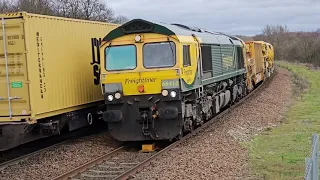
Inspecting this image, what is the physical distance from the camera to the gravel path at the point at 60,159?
9.84m

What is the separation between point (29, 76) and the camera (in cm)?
1042

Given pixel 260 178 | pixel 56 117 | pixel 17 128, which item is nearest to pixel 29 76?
pixel 17 128

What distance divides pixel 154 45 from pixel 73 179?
4.38 meters

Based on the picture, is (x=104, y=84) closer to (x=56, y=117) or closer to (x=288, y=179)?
(x=56, y=117)

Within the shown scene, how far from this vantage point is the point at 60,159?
11125 mm

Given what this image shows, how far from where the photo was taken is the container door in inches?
410

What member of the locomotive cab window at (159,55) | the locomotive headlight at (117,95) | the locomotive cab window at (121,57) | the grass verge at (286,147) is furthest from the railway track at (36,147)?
the grass verge at (286,147)

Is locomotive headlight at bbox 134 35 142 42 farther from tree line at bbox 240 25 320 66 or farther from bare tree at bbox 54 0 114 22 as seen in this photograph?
tree line at bbox 240 25 320 66

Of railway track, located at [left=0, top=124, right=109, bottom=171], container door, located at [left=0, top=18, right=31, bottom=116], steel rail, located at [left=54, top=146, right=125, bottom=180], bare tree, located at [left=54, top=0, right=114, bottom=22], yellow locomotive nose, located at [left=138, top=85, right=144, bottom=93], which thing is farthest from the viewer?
bare tree, located at [left=54, top=0, right=114, bottom=22]

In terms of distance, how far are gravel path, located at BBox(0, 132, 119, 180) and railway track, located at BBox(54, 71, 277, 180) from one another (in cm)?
42

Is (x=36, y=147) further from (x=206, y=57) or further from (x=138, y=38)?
(x=206, y=57)

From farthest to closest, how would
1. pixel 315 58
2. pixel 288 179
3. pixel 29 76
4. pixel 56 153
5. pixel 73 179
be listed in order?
1. pixel 315 58
2. pixel 56 153
3. pixel 29 76
4. pixel 73 179
5. pixel 288 179

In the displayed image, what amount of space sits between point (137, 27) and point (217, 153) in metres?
3.87

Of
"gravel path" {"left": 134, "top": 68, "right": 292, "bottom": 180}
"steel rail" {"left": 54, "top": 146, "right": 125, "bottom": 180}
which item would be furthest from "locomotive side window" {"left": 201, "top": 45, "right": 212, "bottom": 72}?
"steel rail" {"left": 54, "top": 146, "right": 125, "bottom": 180}
